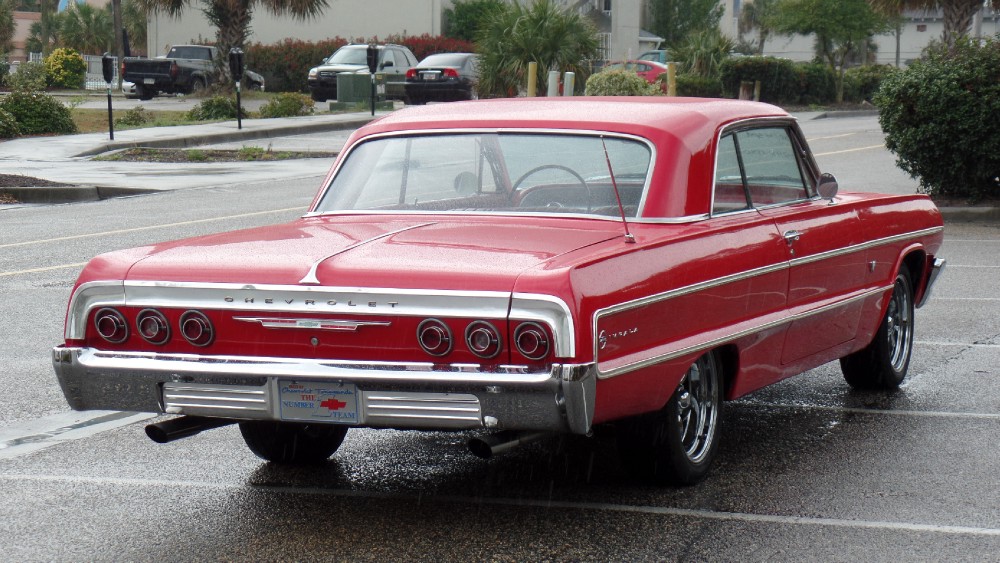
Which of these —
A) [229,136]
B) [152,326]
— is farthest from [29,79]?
[152,326]

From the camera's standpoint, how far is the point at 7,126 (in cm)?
2820

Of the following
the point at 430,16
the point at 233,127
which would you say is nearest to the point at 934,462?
the point at 233,127

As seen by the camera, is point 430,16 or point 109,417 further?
point 430,16

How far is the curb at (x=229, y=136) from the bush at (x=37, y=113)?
3.58 metres

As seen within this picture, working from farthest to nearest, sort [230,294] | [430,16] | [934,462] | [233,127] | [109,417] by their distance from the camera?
1. [430,16]
2. [233,127]
3. [109,417]
4. [934,462]
5. [230,294]

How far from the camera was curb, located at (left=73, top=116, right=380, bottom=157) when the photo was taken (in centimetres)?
2622

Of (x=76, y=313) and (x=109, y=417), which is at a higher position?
(x=76, y=313)

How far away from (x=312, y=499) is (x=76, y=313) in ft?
3.79

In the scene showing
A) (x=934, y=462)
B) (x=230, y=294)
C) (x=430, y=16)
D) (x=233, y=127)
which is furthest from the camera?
(x=430, y=16)

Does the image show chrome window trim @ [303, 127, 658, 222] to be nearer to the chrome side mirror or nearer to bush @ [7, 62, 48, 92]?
the chrome side mirror

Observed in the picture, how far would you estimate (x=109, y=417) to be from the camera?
22.8ft

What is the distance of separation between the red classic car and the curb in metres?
20.3

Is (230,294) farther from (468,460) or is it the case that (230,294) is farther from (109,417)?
(109,417)

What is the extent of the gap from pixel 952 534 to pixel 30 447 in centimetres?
394
